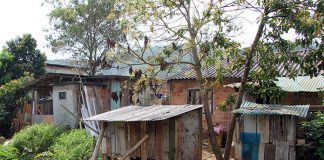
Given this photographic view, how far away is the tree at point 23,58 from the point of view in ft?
79.0

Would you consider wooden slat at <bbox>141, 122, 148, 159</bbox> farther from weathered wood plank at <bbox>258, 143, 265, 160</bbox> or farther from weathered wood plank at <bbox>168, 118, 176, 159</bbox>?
weathered wood plank at <bbox>258, 143, 265, 160</bbox>

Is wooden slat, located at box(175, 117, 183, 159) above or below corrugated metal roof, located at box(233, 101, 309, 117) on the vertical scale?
below

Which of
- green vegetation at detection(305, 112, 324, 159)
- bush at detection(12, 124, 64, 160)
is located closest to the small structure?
green vegetation at detection(305, 112, 324, 159)

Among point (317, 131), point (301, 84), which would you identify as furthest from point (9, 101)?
point (317, 131)

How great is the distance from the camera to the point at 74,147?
43.7ft

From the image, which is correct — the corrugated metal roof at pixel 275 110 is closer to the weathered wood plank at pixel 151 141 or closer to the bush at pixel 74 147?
the weathered wood plank at pixel 151 141

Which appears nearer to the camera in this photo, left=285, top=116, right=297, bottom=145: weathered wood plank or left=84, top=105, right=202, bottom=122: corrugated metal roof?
left=285, top=116, right=297, bottom=145: weathered wood plank

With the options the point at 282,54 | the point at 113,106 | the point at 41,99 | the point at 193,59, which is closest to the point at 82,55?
the point at 41,99

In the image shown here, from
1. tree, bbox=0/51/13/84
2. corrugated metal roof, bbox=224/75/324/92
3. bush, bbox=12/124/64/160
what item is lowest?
bush, bbox=12/124/64/160

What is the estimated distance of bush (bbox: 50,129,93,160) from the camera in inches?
502

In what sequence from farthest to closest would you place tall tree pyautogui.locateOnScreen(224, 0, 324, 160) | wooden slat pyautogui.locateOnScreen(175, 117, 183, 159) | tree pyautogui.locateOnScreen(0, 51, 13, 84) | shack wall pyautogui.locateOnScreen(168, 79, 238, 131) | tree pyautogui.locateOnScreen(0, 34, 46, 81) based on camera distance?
1. tree pyautogui.locateOnScreen(0, 34, 46, 81)
2. tree pyautogui.locateOnScreen(0, 51, 13, 84)
3. shack wall pyautogui.locateOnScreen(168, 79, 238, 131)
4. wooden slat pyautogui.locateOnScreen(175, 117, 183, 159)
5. tall tree pyautogui.locateOnScreen(224, 0, 324, 160)

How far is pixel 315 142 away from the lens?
29.3 feet

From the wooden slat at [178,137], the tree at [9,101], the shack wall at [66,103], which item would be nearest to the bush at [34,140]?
the shack wall at [66,103]

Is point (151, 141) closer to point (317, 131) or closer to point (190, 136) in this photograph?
point (190, 136)
